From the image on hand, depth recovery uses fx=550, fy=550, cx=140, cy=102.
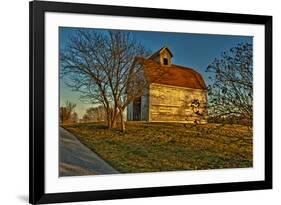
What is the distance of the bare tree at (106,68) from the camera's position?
1801 millimetres

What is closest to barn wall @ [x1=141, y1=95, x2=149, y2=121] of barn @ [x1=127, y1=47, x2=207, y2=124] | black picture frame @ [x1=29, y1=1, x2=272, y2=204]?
barn @ [x1=127, y1=47, x2=207, y2=124]

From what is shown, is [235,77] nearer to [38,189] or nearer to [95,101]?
[95,101]

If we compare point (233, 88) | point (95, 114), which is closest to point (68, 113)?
point (95, 114)

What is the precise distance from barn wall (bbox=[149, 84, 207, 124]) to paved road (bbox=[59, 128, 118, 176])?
0.79 ft

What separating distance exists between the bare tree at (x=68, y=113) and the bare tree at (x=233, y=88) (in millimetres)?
520

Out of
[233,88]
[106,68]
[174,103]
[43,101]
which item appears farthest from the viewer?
[233,88]

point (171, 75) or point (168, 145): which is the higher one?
point (171, 75)

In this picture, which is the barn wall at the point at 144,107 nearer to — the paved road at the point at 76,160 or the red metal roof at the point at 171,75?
the red metal roof at the point at 171,75

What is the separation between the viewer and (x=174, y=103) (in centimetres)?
194

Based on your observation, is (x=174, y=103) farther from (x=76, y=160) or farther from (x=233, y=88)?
(x=76, y=160)

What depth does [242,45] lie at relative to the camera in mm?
2047

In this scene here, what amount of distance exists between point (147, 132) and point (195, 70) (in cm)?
28

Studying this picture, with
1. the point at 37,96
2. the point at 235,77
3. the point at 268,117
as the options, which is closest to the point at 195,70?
the point at 235,77

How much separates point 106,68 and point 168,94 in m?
0.25
